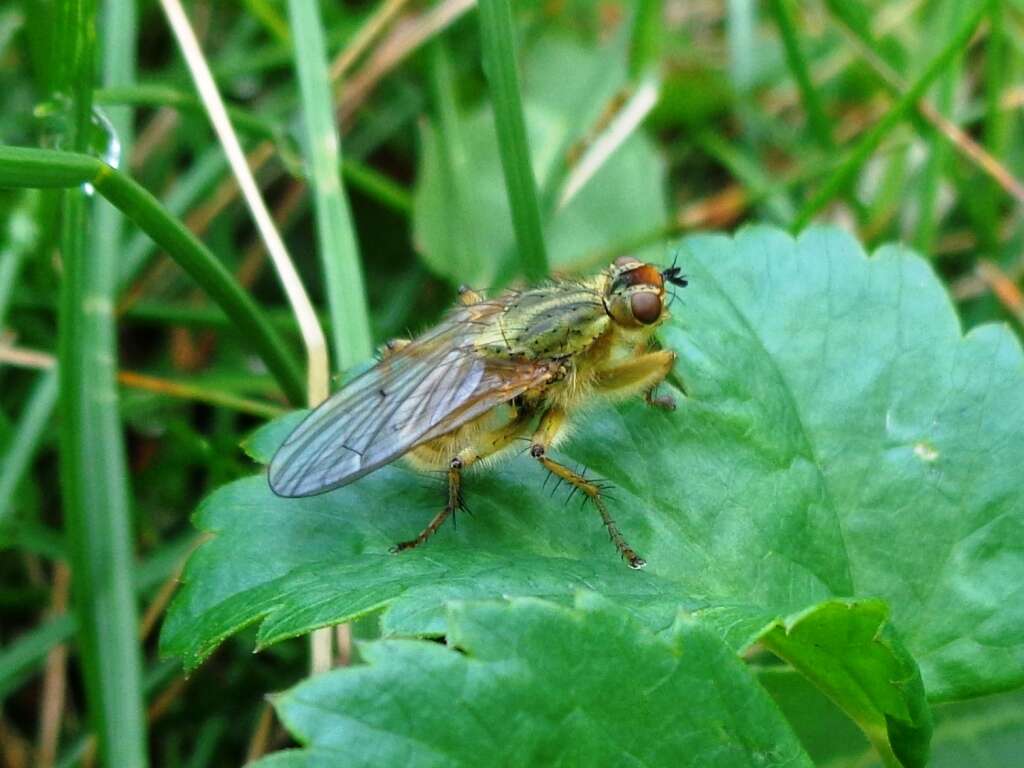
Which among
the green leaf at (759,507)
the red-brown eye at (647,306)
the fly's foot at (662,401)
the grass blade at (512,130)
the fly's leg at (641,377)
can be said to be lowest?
the green leaf at (759,507)

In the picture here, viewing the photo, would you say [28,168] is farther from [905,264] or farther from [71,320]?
[905,264]

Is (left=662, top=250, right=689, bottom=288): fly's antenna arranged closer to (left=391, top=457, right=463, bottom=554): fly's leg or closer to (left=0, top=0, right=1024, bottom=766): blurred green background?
(left=0, top=0, right=1024, bottom=766): blurred green background

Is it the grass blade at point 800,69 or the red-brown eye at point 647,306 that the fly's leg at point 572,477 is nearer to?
the red-brown eye at point 647,306

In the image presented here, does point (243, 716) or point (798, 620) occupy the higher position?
point (243, 716)

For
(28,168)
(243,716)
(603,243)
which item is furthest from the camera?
(603,243)

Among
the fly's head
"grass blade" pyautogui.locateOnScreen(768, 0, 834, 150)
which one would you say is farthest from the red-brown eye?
"grass blade" pyautogui.locateOnScreen(768, 0, 834, 150)

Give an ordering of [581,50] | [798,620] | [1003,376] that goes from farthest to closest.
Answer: [581,50], [1003,376], [798,620]

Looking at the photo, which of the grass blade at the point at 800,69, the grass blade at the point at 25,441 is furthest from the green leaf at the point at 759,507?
the grass blade at the point at 800,69

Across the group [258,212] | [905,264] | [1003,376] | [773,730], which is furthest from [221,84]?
[773,730]
